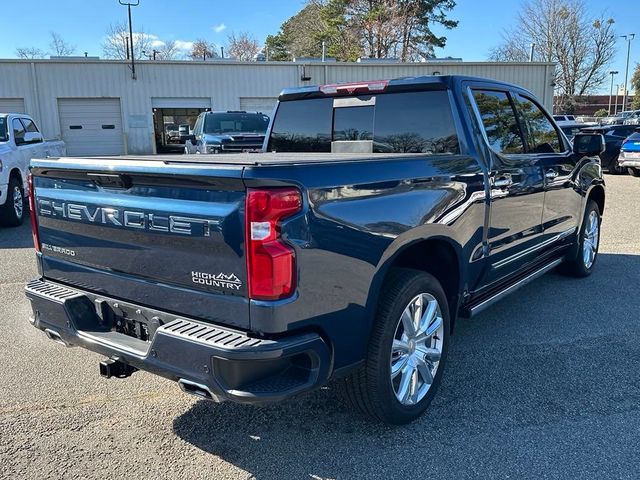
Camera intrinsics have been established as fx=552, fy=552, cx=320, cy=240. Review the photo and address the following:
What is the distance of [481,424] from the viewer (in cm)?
316

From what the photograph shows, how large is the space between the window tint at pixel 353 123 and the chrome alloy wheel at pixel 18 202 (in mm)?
7690

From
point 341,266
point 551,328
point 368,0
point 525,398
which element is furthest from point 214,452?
point 368,0

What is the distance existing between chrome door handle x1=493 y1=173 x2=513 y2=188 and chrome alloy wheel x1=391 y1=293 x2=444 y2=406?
1069 millimetres

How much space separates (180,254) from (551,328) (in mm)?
3460

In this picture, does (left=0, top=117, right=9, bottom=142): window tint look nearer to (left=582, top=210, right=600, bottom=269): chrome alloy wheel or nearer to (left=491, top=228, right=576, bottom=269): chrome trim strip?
(left=491, top=228, right=576, bottom=269): chrome trim strip

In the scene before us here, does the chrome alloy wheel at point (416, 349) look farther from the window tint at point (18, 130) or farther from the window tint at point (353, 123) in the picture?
the window tint at point (18, 130)

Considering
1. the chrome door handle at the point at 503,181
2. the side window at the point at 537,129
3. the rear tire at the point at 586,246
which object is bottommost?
the rear tire at the point at 586,246

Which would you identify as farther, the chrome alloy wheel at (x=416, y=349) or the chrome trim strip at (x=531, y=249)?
the chrome trim strip at (x=531, y=249)

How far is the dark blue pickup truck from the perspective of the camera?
90.7 inches

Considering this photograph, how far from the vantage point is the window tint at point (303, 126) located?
4457 millimetres

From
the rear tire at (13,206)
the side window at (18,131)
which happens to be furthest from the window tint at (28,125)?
the rear tire at (13,206)

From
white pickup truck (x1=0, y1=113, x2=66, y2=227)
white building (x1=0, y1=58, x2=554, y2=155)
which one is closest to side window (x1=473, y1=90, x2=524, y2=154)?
white pickup truck (x1=0, y1=113, x2=66, y2=227)

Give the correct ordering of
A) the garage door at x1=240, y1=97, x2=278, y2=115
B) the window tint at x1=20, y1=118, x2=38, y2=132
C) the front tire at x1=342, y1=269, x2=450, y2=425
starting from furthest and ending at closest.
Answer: the garage door at x1=240, y1=97, x2=278, y2=115 < the window tint at x1=20, y1=118, x2=38, y2=132 < the front tire at x1=342, y1=269, x2=450, y2=425

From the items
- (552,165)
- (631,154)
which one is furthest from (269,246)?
(631,154)
